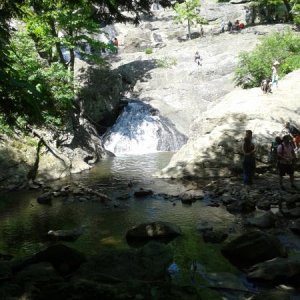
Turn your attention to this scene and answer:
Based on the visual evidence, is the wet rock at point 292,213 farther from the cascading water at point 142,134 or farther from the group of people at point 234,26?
the group of people at point 234,26

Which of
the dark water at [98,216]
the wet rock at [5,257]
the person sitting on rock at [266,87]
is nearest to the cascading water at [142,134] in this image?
the person sitting on rock at [266,87]

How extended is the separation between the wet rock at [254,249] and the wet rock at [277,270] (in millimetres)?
584

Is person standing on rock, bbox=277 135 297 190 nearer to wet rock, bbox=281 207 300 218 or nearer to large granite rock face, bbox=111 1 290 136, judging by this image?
wet rock, bbox=281 207 300 218

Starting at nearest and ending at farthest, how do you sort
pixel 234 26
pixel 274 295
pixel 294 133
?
pixel 274 295 < pixel 294 133 < pixel 234 26

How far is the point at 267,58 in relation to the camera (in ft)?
95.9

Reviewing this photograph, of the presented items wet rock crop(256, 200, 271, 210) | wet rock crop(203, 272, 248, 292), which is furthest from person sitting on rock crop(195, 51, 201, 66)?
wet rock crop(203, 272, 248, 292)

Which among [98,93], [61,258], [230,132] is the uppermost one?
[98,93]

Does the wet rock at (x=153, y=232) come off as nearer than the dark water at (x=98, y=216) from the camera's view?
Yes

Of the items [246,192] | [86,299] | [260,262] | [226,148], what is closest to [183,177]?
[226,148]

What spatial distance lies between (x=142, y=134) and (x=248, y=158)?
611 inches

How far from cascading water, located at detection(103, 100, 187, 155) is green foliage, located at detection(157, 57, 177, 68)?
828cm

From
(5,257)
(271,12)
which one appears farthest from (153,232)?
(271,12)

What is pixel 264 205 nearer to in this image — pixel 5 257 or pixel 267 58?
pixel 5 257

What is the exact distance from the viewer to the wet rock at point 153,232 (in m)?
9.61
